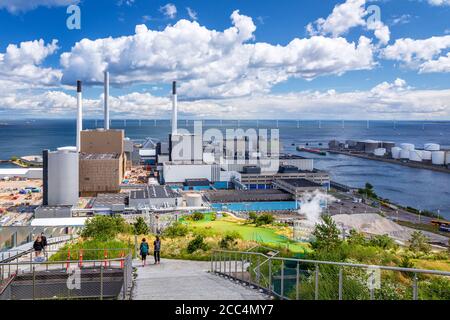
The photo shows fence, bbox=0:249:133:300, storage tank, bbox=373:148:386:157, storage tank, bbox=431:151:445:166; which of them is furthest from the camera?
storage tank, bbox=373:148:386:157

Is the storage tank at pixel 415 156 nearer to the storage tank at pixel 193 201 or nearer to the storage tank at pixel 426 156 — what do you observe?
the storage tank at pixel 426 156

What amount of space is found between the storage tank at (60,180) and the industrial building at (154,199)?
302 cm

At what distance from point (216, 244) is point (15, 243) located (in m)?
3.28

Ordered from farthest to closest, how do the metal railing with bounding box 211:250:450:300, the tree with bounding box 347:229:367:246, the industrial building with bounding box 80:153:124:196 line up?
the industrial building with bounding box 80:153:124:196 → the tree with bounding box 347:229:367:246 → the metal railing with bounding box 211:250:450:300

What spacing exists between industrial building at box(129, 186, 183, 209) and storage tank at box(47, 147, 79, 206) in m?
3.02

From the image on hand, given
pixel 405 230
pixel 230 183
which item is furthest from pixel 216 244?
pixel 230 183

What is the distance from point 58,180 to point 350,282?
64.3 feet

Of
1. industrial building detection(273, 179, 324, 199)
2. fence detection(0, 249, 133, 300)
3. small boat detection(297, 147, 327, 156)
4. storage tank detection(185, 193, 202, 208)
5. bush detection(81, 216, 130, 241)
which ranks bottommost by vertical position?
storage tank detection(185, 193, 202, 208)

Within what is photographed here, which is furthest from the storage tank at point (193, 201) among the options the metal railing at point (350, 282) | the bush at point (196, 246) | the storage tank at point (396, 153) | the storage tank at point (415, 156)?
the storage tank at point (396, 153)

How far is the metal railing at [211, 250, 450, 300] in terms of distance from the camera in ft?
7.75

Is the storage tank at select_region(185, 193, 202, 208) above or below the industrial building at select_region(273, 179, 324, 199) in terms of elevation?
below

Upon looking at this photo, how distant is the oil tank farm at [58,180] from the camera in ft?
65.7

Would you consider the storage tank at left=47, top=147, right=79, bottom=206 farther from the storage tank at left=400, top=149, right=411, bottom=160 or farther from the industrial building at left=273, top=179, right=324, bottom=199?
the storage tank at left=400, top=149, right=411, bottom=160

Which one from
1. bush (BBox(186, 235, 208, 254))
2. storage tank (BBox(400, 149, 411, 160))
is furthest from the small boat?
bush (BBox(186, 235, 208, 254))
